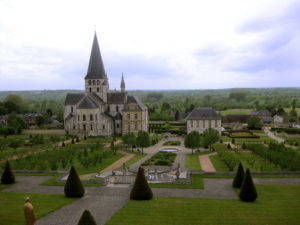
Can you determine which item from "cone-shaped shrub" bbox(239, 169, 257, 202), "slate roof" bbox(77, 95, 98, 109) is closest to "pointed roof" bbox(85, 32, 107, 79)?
"slate roof" bbox(77, 95, 98, 109)

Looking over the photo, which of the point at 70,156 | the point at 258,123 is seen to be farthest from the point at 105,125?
the point at 258,123

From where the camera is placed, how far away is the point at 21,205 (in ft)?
66.9

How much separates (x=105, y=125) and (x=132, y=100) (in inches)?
282

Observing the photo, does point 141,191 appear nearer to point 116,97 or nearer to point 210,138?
point 210,138

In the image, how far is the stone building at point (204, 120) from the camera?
2357 inches

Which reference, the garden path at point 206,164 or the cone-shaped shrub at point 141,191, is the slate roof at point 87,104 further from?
the cone-shaped shrub at point 141,191

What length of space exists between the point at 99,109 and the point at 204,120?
19918 mm

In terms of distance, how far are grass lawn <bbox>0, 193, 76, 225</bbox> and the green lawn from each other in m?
14.3

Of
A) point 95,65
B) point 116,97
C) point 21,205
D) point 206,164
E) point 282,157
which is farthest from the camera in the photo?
point 116,97

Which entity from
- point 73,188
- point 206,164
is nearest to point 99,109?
point 206,164

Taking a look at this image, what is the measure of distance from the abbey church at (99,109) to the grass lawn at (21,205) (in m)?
35.9

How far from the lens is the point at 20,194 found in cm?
2306

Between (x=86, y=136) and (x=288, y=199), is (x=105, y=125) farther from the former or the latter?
(x=288, y=199)

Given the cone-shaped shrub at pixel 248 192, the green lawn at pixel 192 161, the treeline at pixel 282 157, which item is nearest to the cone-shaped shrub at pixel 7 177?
the green lawn at pixel 192 161
